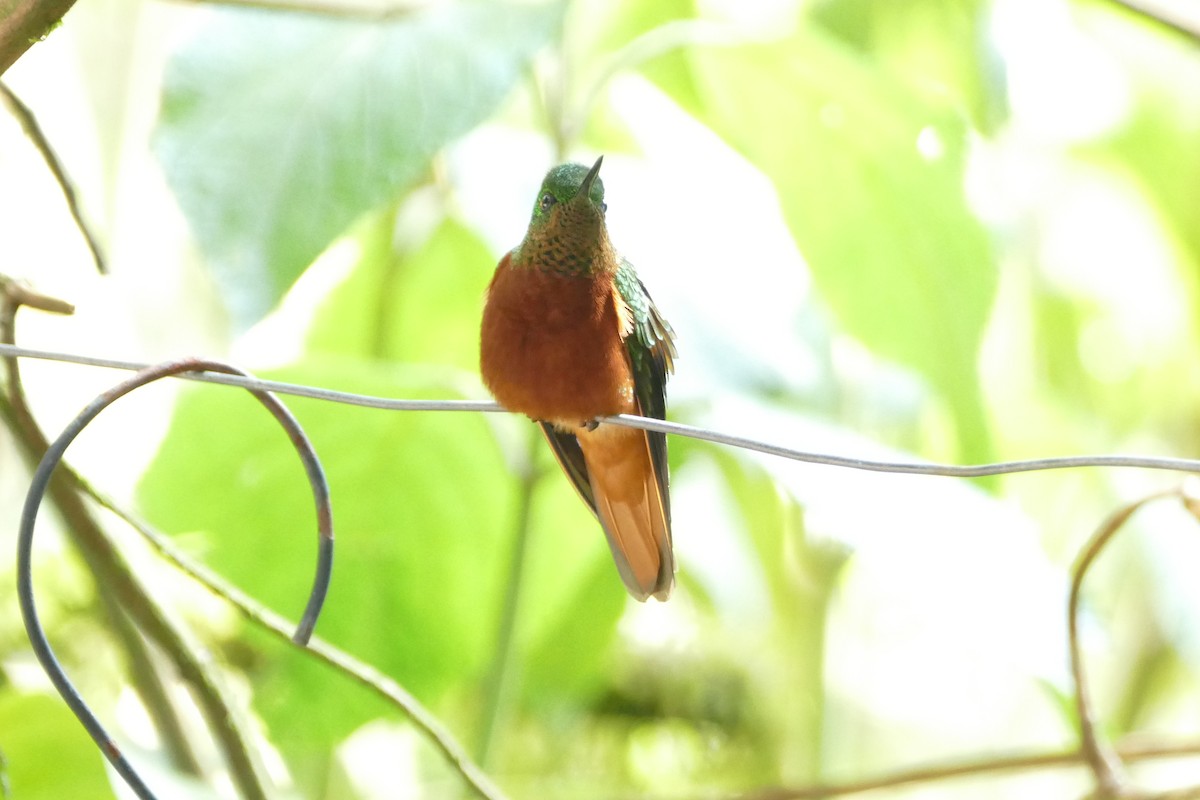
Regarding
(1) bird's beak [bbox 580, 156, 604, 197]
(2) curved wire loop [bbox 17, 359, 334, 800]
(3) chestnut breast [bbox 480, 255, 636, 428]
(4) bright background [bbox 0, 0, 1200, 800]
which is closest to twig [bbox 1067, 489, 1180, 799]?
(4) bright background [bbox 0, 0, 1200, 800]

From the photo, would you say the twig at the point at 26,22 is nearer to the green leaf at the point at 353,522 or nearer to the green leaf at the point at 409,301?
the green leaf at the point at 353,522

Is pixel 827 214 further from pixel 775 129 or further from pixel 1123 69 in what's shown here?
pixel 1123 69

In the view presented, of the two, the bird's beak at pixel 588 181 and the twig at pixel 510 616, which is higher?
the bird's beak at pixel 588 181

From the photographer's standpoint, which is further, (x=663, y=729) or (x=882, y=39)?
(x=663, y=729)

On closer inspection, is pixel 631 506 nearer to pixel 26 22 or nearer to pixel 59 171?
pixel 59 171

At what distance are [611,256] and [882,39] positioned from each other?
3.41 feet

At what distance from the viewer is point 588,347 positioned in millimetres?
1117

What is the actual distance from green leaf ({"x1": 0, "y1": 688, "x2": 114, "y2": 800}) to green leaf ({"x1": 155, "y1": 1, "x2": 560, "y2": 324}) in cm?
42

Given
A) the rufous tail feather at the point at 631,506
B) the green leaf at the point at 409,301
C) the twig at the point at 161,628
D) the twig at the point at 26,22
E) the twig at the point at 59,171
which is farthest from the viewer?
the green leaf at the point at 409,301

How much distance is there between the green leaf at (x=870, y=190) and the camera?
1337 millimetres

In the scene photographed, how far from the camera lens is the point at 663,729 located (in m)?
2.12

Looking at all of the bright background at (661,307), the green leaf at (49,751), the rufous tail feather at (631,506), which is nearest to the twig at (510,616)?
the bright background at (661,307)

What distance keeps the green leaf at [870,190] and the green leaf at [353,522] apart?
1.52ft

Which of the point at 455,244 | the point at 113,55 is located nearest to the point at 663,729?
the point at 455,244
